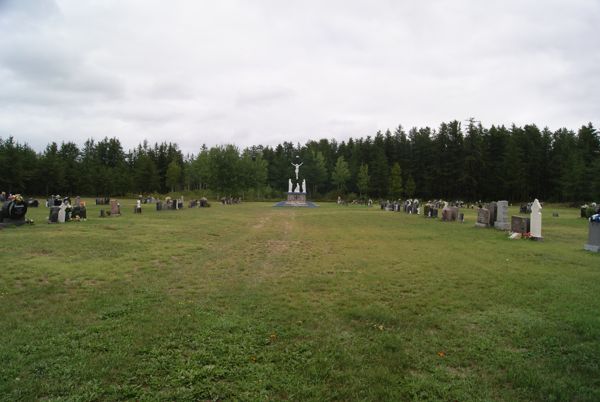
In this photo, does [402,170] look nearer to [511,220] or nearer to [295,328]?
[511,220]

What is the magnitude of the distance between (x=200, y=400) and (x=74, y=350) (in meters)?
2.09

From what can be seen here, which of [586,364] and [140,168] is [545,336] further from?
[140,168]

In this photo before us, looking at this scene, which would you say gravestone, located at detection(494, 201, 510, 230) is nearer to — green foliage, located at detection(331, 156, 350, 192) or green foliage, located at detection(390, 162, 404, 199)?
green foliage, located at detection(390, 162, 404, 199)

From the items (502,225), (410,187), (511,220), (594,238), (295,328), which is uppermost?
(410,187)

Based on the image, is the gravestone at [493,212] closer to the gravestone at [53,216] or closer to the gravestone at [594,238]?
the gravestone at [594,238]

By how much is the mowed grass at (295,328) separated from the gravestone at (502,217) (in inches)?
360

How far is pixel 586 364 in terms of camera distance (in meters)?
4.68

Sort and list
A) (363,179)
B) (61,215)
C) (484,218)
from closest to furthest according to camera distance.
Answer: (61,215), (484,218), (363,179)

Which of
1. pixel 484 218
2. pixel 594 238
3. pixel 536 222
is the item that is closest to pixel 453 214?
pixel 484 218

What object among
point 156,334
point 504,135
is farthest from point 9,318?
point 504,135

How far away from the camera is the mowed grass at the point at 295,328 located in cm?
418

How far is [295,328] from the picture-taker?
19.1 feet

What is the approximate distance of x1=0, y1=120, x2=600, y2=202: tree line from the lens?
67750mm

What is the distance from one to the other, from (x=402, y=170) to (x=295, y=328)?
84.0 metres
